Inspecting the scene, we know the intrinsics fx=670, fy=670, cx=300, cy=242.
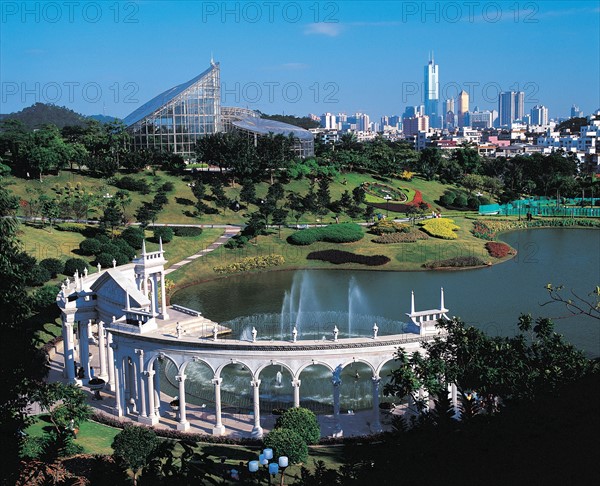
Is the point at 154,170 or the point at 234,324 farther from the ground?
the point at 154,170

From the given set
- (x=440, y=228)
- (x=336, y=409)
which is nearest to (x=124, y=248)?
(x=440, y=228)

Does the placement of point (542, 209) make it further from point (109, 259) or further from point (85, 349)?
point (85, 349)

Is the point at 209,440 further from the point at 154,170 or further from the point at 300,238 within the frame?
the point at 154,170

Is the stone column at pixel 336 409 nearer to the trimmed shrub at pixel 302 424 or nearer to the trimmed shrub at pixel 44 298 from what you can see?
the trimmed shrub at pixel 302 424

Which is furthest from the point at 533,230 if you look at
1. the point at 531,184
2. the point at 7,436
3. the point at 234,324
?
the point at 7,436

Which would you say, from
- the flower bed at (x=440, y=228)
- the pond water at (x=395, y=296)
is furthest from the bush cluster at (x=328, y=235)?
the flower bed at (x=440, y=228)

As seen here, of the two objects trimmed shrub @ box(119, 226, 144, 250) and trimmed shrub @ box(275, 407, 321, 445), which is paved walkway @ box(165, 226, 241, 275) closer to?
trimmed shrub @ box(119, 226, 144, 250)
